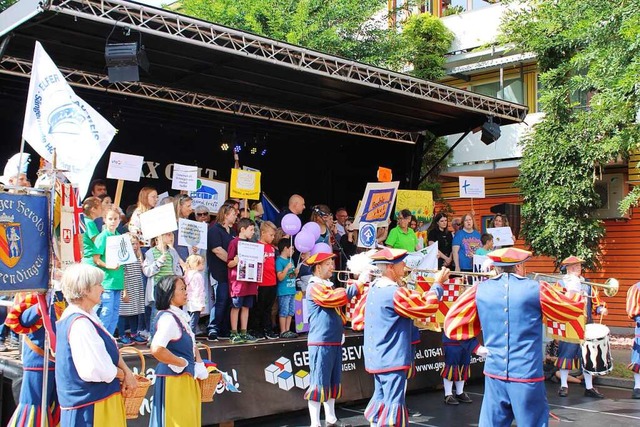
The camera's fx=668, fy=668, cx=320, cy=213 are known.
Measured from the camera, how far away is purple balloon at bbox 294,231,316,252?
29.5 ft

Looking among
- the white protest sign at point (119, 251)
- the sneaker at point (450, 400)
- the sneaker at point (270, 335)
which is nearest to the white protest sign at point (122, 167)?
the white protest sign at point (119, 251)

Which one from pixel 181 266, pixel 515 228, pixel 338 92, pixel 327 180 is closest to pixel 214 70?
pixel 338 92

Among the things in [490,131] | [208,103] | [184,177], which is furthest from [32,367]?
[490,131]

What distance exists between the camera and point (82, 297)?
4.14m

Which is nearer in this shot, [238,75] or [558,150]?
[238,75]

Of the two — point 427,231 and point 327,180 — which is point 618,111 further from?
point 327,180

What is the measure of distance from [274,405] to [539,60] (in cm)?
1008

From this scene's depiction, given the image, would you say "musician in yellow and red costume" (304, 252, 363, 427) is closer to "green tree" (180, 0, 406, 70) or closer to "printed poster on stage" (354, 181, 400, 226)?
"printed poster on stage" (354, 181, 400, 226)

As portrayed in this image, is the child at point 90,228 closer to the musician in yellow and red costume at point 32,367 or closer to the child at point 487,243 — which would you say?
the musician in yellow and red costume at point 32,367

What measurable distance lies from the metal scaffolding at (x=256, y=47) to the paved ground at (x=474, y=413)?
441cm

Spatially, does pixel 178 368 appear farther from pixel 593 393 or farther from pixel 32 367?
pixel 593 393

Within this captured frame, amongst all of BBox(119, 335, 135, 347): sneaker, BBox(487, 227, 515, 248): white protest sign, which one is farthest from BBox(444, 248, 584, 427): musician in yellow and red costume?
BBox(487, 227, 515, 248): white protest sign

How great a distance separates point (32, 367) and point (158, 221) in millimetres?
2434

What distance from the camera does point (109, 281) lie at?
271 inches
